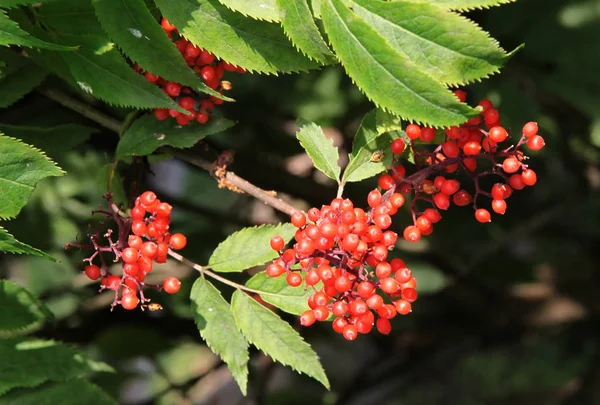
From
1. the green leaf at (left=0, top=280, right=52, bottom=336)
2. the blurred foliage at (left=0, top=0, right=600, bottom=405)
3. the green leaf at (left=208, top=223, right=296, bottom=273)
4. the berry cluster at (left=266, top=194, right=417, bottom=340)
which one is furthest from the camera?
the blurred foliage at (left=0, top=0, right=600, bottom=405)

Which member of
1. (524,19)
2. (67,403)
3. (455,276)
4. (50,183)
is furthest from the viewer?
(455,276)

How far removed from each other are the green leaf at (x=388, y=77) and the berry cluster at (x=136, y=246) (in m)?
0.55

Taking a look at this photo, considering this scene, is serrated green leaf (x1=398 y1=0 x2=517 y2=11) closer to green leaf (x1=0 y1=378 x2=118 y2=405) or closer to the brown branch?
the brown branch

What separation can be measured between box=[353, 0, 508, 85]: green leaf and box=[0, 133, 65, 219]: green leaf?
0.70 metres

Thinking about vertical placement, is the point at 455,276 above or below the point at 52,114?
below

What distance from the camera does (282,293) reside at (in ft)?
5.17

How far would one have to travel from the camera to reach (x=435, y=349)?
3.72 meters

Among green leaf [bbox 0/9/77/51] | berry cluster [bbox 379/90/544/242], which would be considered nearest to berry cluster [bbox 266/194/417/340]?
berry cluster [bbox 379/90/544/242]

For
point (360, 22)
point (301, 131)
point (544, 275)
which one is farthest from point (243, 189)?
point (544, 275)

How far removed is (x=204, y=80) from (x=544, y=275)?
284 centimetres

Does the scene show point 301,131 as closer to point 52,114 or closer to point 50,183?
point 52,114

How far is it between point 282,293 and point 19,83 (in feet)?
2.61

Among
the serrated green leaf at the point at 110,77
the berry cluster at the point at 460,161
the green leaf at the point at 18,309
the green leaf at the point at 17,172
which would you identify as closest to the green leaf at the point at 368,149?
the berry cluster at the point at 460,161

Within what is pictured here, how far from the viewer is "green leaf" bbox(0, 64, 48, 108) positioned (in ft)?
5.32
